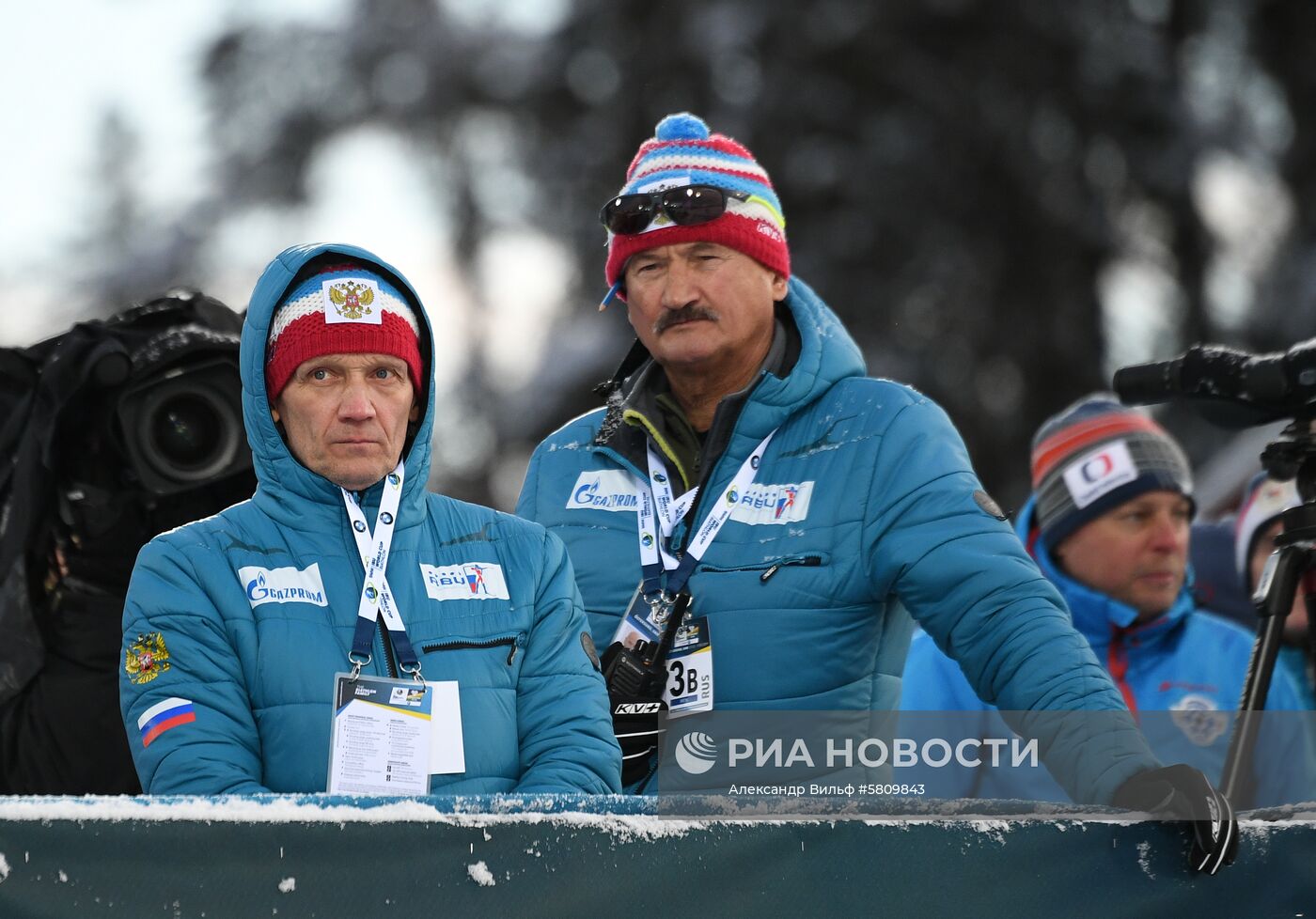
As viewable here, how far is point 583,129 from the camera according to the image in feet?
41.6

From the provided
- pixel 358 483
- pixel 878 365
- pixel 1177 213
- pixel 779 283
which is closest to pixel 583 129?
pixel 878 365

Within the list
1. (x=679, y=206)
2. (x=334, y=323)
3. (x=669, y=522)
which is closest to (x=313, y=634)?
(x=334, y=323)

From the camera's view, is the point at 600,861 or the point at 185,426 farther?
the point at 185,426

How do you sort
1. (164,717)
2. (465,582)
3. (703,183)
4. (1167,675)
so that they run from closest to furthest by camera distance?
1. (164,717)
2. (465,582)
3. (703,183)
4. (1167,675)

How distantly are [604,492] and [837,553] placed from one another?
1.74 feet

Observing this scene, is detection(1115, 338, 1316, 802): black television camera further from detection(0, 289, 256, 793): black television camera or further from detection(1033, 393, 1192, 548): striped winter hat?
detection(0, 289, 256, 793): black television camera

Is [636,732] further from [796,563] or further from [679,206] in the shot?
[679,206]

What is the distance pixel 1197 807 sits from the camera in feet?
7.23

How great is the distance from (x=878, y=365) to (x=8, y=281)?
8624mm

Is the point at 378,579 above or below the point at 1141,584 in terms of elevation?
above

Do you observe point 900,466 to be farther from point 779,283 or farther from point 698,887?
point 698,887

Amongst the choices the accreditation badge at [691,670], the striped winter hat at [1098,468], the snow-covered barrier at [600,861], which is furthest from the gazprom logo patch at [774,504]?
the striped winter hat at [1098,468]

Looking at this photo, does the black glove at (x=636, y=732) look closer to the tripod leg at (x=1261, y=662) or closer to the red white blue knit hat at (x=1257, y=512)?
the tripod leg at (x=1261, y=662)

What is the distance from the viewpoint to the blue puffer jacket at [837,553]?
117 inches
